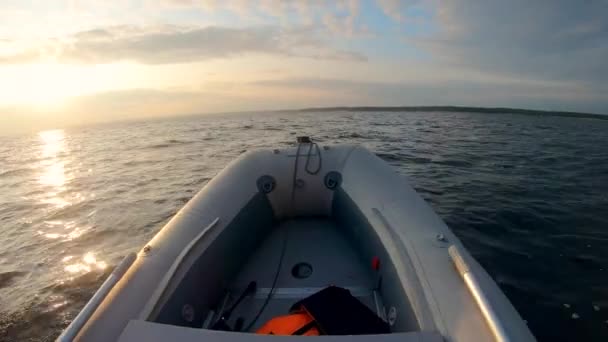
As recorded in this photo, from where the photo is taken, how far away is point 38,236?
18.5 feet

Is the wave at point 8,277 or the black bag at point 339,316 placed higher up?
the black bag at point 339,316

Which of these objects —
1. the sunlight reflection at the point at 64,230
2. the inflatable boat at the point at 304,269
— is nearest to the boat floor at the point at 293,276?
the inflatable boat at the point at 304,269

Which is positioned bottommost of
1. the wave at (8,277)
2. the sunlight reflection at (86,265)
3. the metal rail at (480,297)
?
the wave at (8,277)

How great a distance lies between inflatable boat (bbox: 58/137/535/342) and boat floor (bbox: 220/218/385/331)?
1 centimetres

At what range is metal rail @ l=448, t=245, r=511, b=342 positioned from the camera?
1.36m

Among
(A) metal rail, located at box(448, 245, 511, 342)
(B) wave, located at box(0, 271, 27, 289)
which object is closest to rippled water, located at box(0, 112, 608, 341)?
(B) wave, located at box(0, 271, 27, 289)

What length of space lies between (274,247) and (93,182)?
8.12m

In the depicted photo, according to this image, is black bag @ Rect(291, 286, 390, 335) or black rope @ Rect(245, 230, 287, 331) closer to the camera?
black bag @ Rect(291, 286, 390, 335)

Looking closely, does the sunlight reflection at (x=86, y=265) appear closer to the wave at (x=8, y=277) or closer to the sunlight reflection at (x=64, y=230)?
the wave at (x=8, y=277)

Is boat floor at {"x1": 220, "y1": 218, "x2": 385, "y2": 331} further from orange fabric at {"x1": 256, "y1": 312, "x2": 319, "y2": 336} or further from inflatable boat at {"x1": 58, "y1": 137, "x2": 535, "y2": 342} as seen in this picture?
orange fabric at {"x1": 256, "y1": 312, "x2": 319, "y2": 336}

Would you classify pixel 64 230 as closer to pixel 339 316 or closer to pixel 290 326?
pixel 290 326

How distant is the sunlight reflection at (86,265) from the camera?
14.3 feet

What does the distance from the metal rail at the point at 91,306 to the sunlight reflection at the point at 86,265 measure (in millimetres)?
2966

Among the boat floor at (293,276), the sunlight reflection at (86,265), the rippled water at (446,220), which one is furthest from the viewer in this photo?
the sunlight reflection at (86,265)
